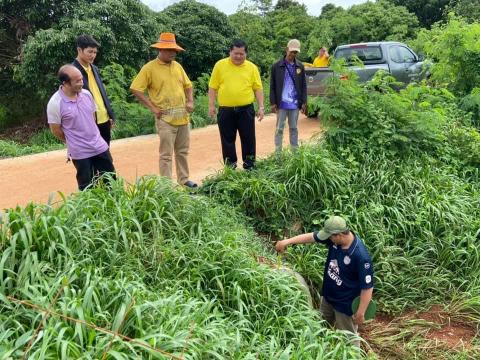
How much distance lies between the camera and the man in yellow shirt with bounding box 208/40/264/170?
5.54m

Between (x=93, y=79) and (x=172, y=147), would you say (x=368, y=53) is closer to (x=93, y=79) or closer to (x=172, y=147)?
(x=172, y=147)

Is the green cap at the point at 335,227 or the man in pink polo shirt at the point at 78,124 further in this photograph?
the man in pink polo shirt at the point at 78,124

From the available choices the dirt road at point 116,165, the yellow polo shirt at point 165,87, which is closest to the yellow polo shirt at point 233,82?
the yellow polo shirt at point 165,87

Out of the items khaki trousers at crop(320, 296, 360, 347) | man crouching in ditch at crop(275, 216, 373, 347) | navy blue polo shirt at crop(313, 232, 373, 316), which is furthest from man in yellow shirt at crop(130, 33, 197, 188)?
khaki trousers at crop(320, 296, 360, 347)

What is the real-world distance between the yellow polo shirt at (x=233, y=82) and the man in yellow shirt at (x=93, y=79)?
1323mm

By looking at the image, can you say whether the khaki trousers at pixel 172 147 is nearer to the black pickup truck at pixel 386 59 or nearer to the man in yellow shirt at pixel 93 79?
the man in yellow shirt at pixel 93 79

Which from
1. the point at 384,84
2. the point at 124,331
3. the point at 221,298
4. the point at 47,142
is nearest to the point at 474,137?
the point at 384,84

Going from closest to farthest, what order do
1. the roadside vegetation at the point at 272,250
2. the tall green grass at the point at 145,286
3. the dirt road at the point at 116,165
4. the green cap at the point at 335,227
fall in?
the tall green grass at the point at 145,286 < the roadside vegetation at the point at 272,250 < the green cap at the point at 335,227 < the dirt road at the point at 116,165

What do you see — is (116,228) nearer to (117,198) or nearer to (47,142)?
(117,198)

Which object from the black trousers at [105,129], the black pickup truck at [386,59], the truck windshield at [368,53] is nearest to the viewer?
the black trousers at [105,129]

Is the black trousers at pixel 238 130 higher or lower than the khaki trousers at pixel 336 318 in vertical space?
higher

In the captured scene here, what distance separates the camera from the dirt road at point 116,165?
6.06m

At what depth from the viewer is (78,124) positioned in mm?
4289

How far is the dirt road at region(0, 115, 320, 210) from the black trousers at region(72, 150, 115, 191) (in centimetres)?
103
